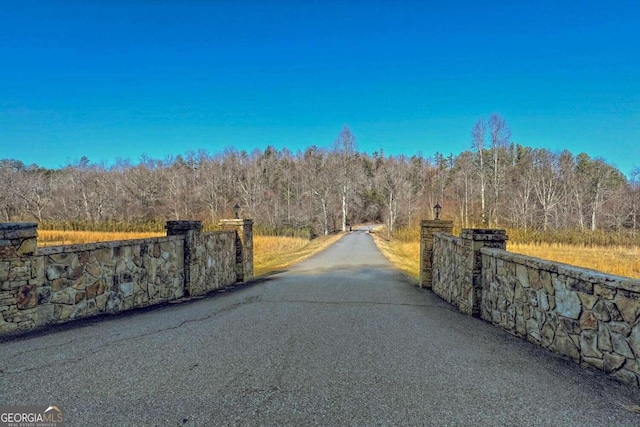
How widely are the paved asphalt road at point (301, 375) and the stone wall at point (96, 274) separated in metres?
0.58

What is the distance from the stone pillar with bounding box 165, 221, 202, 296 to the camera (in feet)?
27.5

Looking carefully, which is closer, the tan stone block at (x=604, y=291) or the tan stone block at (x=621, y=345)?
the tan stone block at (x=621, y=345)

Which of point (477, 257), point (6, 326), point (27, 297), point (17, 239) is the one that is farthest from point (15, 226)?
point (477, 257)

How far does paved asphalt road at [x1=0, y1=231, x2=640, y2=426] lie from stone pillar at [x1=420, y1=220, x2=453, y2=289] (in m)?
4.07

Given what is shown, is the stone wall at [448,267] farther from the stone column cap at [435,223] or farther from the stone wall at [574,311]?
the stone wall at [574,311]

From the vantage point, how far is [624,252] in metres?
23.4

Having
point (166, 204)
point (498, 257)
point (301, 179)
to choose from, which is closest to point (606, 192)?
point (301, 179)

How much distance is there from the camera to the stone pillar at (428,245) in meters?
9.96

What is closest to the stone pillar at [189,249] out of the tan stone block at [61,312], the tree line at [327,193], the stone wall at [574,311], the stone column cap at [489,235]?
the tan stone block at [61,312]

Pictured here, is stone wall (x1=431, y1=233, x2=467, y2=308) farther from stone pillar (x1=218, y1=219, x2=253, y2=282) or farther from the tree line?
the tree line

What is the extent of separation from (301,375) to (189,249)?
568 centimetres

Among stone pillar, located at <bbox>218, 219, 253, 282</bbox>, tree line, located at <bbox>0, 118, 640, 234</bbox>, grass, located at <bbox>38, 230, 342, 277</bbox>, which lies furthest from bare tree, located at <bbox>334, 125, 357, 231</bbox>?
stone pillar, located at <bbox>218, 219, 253, 282</bbox>

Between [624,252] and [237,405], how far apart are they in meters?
28.7

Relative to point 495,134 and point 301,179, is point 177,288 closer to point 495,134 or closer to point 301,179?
point 495,134
